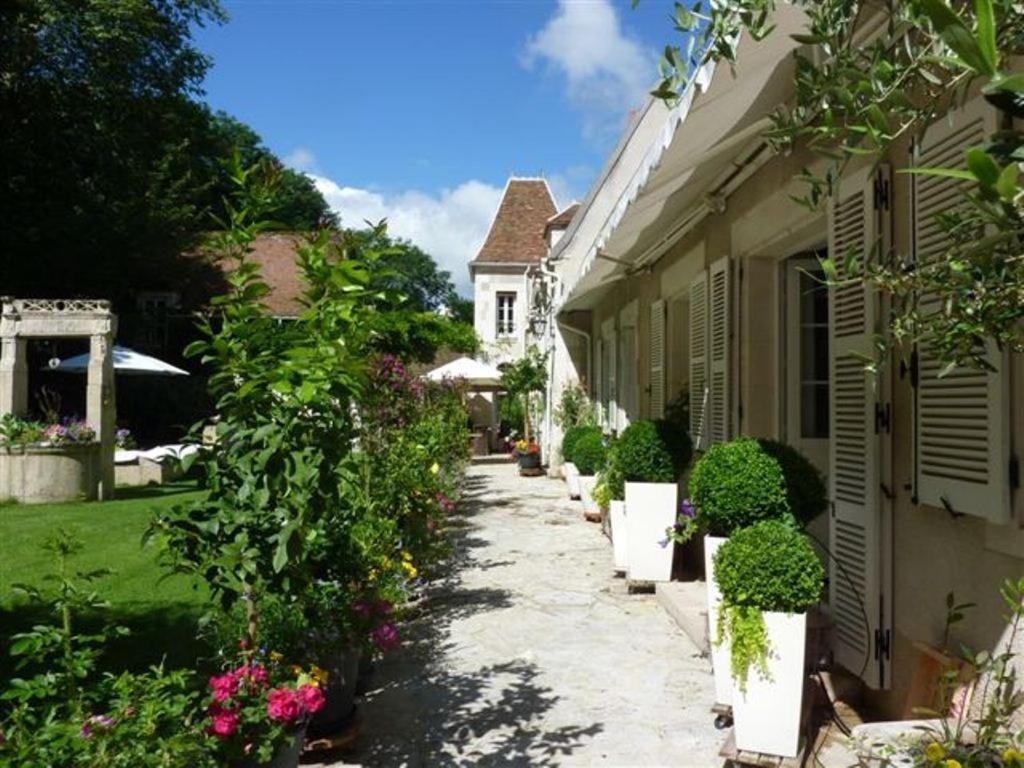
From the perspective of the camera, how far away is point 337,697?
12.4 ft

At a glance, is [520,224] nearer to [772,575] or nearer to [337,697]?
[337,697]

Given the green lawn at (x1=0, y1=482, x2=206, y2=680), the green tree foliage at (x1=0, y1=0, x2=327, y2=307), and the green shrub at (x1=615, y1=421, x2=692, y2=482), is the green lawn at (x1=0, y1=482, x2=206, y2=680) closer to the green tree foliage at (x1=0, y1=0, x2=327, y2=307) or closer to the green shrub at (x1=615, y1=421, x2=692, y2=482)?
the green shrub at (x1=615, y1=421, x2=692, y2=482)

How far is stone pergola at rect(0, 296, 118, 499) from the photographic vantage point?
43.1 ft

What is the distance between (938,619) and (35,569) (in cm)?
759

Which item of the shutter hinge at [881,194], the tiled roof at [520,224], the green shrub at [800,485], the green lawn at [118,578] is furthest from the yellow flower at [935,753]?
the tiled roof at [520,224]

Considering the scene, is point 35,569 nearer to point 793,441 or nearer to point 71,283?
point 793,441

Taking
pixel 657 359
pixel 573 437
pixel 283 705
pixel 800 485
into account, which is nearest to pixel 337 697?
pixel 283 705

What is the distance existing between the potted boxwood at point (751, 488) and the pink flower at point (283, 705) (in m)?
1.87

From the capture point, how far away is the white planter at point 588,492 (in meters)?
10.8

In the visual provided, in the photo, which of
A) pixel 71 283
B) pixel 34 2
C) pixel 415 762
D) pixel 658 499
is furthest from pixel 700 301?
pixel 71 283

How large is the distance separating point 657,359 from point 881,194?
18.4 ft

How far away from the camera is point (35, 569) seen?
7.64 m

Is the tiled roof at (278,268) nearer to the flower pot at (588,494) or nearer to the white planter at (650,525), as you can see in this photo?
the flower pot at (588,494)

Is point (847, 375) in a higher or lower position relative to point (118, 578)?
higher
